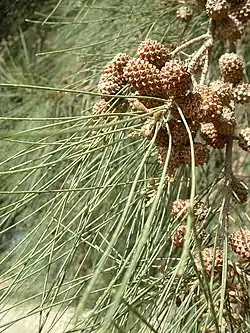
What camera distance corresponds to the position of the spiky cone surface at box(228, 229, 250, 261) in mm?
794

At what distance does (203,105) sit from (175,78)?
56 millimetres

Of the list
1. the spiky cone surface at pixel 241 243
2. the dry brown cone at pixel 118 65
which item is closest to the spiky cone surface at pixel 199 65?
the dry brown cone at pixel 118 65

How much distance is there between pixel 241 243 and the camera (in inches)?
31.6

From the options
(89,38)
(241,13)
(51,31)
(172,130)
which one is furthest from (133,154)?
(51,31)

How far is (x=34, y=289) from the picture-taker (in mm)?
2320

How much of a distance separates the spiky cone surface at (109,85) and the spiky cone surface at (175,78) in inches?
4.2

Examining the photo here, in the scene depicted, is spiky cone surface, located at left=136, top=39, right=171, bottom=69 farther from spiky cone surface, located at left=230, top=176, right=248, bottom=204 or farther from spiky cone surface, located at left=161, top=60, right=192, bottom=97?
spiky cone surface, located at left=230, top=176, right=248, bottom=204

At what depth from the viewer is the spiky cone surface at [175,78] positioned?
683 mm

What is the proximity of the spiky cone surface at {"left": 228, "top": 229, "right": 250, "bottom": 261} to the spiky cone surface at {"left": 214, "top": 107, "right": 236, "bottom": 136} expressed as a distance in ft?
0.42

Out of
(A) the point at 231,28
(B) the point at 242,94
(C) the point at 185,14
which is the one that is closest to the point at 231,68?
(B) the point at 242,94

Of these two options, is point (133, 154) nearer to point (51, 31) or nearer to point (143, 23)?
point (143, 23)

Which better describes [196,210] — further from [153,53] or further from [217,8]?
[217,8]

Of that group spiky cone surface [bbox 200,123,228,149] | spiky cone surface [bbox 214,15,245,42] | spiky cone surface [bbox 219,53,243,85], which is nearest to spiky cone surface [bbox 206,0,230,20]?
spiky cone surface [bbox 214,15,245,42]

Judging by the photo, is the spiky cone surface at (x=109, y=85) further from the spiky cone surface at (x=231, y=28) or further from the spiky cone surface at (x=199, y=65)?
the spiky cone surface at (x=231, y=28)
